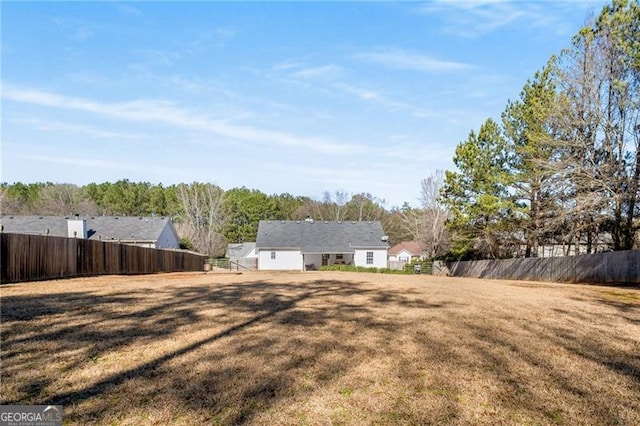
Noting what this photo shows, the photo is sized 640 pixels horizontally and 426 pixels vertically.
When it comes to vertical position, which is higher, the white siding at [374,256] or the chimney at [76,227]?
the chimney at [76,227]

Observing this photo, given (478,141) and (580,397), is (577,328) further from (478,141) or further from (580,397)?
(478,141)

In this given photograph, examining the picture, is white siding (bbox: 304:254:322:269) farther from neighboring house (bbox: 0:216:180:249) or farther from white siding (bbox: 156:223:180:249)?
neighboring house (bbox: 0:216:180:249)

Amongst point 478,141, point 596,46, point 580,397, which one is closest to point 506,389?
point 580,397

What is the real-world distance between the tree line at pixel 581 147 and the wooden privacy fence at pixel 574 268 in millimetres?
1661

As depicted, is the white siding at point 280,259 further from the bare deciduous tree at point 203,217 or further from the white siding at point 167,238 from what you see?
the bare deciduous tree at point 203,217

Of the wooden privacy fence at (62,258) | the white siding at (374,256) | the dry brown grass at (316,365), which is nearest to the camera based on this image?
the dry brown grass at (316,365)

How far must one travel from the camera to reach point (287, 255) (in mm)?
39469

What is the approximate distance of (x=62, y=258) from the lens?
13.6 meters

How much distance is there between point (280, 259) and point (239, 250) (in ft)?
68.6

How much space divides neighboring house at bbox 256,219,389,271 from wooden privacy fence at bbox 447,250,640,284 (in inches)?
499

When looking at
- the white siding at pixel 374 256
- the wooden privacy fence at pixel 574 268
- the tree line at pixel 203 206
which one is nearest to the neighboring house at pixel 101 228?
the tree line at pixel 203 206

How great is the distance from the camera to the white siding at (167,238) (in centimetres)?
3684

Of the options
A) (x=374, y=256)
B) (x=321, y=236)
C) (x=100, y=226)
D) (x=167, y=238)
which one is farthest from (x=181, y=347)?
(x=167, y=238)

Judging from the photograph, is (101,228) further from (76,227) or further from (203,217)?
(203,217)
